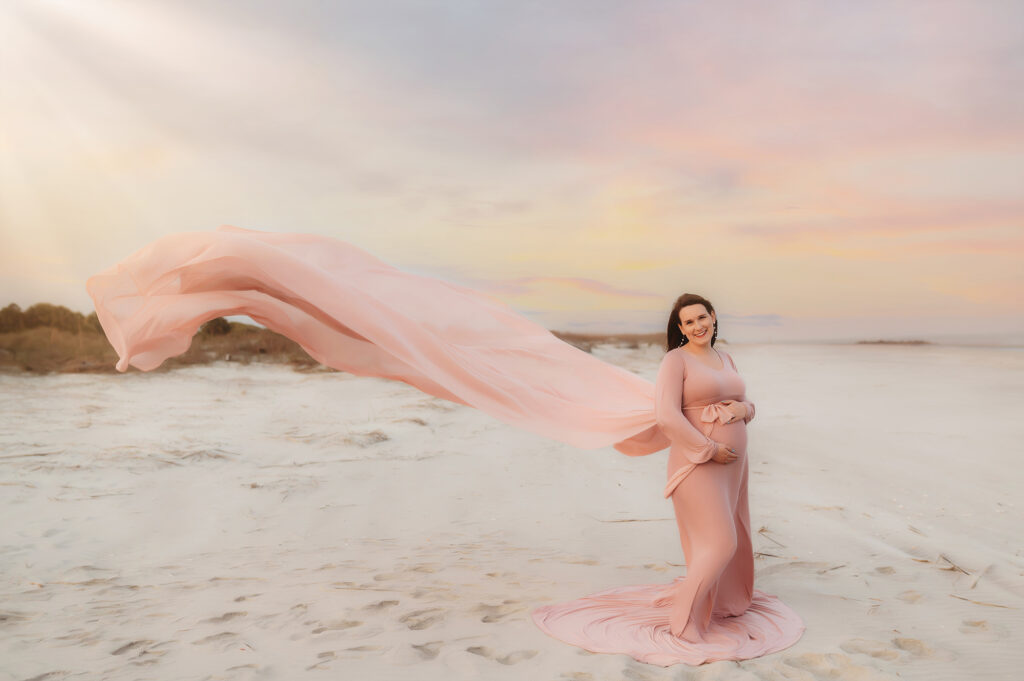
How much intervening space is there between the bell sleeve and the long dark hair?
16 cm

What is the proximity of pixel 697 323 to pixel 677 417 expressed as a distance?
0.61 meters

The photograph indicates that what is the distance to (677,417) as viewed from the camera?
434 centimetres

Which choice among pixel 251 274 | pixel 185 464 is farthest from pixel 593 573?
pixel 185 464

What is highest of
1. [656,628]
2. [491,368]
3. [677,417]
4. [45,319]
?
[45,319]

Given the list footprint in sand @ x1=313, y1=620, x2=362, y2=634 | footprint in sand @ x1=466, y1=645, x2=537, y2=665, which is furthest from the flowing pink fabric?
footprint in sand @ x1=313, y1=620, x2=362, y2=634

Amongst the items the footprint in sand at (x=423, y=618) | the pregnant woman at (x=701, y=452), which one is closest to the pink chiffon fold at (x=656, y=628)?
the pregnant woman at (x=701, y=452)

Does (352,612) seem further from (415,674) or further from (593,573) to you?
(593,573)

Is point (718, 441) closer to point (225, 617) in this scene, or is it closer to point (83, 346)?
point (225, 617)

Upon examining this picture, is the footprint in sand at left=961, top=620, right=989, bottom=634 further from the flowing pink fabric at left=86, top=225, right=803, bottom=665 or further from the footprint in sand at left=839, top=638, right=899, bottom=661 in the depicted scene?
the flowing pink fabric at left=86, top=225, right=803, bottom=665

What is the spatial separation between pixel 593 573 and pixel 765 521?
2464mm

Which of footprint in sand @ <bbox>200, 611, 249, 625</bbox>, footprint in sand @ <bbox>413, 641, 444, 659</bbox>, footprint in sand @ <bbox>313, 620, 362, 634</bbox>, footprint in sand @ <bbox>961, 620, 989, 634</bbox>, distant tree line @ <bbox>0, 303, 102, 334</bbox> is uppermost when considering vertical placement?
distant tree line @ <bbox>0, 303, 102, 334</bbox>

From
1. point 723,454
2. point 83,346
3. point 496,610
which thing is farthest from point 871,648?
point 83,346

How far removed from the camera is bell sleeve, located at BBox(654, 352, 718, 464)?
4.30m

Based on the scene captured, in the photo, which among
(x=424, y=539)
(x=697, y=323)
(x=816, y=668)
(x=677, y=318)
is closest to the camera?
(x=816, y=668)
